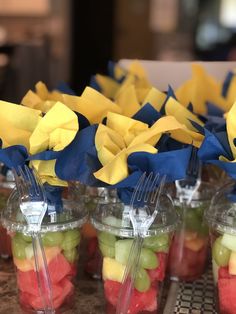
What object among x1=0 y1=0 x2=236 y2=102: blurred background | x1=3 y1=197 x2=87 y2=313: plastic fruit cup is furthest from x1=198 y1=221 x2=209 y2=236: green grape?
x1=0 y1=0 x2=236 y2=102: blurred background

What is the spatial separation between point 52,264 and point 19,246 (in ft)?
0.17

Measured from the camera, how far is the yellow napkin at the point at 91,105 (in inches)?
32.6

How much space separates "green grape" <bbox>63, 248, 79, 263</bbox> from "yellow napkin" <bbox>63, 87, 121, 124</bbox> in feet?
0.67

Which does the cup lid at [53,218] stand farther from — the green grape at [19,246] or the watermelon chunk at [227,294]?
the watermelon chunk at [227,294]

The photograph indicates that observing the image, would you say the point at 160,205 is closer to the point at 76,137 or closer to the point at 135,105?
the point at 76,137

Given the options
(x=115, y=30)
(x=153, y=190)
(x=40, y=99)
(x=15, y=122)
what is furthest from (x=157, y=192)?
(x=115, y=30)

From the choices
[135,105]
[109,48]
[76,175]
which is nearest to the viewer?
[76,175]

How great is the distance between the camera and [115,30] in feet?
15.5

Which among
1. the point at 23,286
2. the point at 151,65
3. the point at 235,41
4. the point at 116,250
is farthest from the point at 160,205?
the point at 235,41

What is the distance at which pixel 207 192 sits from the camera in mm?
864

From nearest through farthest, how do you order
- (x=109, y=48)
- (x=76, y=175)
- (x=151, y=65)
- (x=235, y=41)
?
(x=76, y=175)
(x=151, y=65)
(x=235, y=41)
(x=109, y=48)

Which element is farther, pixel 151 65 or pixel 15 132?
pixel 151 65

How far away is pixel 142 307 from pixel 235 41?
391 centimetres

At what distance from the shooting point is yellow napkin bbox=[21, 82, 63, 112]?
87 cm
